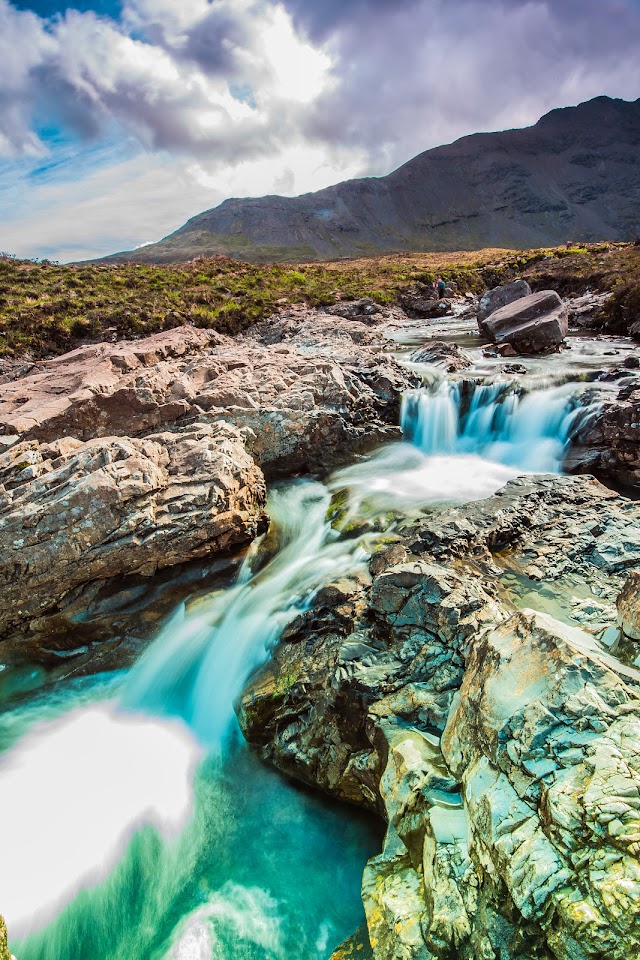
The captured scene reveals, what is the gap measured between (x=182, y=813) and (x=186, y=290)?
98.0 feet

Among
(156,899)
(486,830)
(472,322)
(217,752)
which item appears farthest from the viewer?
(472,322)

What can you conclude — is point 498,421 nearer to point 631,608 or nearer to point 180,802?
point 631,608

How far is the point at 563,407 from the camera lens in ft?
42.8

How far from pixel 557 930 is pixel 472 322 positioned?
31.5 meters

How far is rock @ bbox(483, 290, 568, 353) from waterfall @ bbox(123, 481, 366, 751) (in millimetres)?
14833

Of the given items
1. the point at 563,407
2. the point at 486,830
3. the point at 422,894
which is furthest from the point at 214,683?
the point at 563,407

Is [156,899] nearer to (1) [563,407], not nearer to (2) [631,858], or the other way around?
(2) [631,858]

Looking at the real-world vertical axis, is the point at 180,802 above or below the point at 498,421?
below

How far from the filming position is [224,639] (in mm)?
7969

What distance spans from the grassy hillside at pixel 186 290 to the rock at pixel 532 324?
5.03m

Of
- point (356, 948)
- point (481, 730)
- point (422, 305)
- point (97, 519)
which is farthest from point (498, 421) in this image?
point (422, 305)

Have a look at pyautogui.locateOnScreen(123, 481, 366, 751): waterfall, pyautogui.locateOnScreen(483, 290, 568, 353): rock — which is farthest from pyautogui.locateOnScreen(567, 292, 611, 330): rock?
pyautogui.locateOnScreen(123, 481, 366, 751): waterfall

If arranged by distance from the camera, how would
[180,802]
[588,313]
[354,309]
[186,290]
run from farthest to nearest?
[354,309] < [186,290] < [588,313] < [180,802]

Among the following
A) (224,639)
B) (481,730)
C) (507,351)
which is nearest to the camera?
(481,730)
